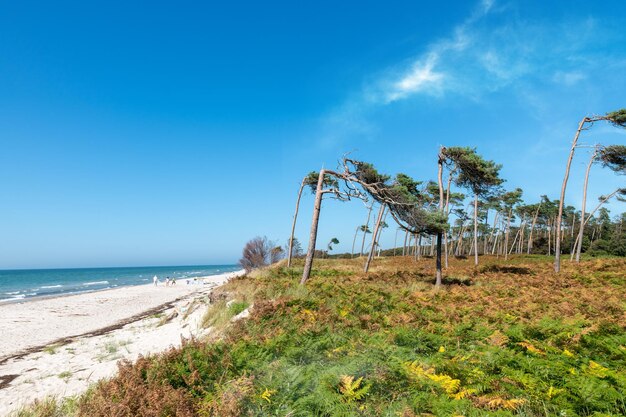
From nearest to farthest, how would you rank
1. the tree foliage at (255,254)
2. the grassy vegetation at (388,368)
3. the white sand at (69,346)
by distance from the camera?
1. the grassy vegetation at (388,368)
2. the white sand at (69,346)
3. the tree foliage at (255,254)

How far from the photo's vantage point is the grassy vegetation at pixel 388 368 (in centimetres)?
404

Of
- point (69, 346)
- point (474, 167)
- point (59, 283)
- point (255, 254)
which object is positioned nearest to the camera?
point (69, 346)

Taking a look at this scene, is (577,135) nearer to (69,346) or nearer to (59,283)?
(69,346)

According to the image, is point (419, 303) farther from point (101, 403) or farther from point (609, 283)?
point (609, 283)

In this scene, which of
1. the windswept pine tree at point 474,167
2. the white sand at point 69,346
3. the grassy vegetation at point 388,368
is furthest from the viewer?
the windswept pine tree at point 474,167

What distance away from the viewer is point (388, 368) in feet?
16.4

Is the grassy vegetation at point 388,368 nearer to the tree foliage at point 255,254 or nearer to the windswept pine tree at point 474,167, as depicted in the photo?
the windswept pine tree at point 474,167

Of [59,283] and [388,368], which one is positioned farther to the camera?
[59,283]

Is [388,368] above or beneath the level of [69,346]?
above

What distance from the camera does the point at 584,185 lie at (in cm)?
2458

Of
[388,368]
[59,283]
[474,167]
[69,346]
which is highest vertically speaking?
[474,167]

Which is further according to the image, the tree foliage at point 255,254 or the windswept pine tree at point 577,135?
the tree foliage at point 255,254

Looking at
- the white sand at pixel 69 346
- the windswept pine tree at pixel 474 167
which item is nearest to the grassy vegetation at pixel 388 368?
the white sand at pixel 69 346

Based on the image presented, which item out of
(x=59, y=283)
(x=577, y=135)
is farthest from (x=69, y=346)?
(x=59, y=283)
